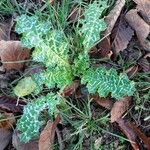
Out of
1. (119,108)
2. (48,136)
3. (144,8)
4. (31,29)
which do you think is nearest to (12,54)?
(31,29)

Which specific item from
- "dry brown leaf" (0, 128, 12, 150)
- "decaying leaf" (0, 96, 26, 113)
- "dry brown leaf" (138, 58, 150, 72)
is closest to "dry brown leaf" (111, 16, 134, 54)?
"dry brown leaf" (138, 58, 150, 72)

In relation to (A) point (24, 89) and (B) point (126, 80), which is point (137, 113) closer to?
(B) point (126, 80)

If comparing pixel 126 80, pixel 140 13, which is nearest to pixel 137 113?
pixel 126 80

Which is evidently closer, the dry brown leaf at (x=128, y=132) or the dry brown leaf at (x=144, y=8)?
the dry brown leaf at (x=128, y=132)

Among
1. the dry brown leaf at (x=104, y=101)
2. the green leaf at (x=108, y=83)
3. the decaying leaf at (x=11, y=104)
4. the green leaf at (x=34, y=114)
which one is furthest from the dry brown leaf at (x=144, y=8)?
the decaying leaf at (x=11, y=104)

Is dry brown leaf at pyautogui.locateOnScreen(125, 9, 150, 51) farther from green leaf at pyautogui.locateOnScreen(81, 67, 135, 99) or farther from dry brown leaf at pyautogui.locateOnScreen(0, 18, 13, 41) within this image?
dry brown leaf at pyautogui.locateOnScreen(0, 18, 13, 41)

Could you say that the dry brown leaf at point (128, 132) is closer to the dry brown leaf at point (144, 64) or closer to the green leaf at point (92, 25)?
the dry brown leaf at point (144, 64)

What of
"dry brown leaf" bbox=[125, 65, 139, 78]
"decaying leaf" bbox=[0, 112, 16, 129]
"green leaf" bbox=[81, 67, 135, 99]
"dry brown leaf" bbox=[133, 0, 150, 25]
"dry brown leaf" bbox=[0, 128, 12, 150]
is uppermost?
"dry brown leaf" bbox=[133, 0, 150, 25]
